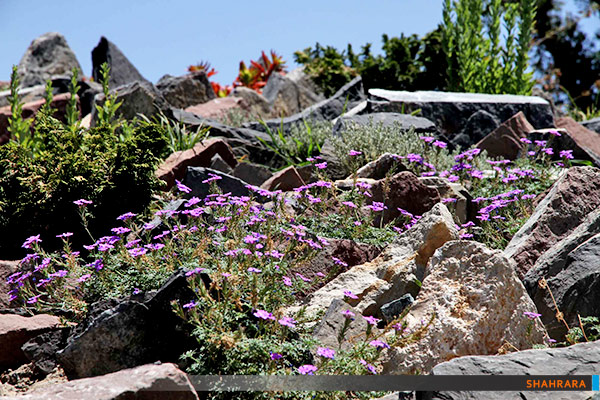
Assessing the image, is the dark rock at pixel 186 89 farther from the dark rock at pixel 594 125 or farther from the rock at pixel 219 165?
the dark rock at pixel 594 125

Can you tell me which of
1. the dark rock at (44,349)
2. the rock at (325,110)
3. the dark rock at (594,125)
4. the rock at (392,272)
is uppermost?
the rock at (325,110)

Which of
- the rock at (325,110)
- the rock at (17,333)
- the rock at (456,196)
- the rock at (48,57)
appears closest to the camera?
the rock at (17,333)

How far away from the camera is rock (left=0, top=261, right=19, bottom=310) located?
498 cm

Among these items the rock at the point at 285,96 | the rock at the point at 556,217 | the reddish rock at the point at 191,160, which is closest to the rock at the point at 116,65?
the rock at the point at 285,96

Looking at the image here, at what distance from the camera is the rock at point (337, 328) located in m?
3.97

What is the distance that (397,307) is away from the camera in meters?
4.18

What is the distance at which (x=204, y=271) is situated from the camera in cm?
380

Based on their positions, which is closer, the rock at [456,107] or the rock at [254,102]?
the rock at [456,107]

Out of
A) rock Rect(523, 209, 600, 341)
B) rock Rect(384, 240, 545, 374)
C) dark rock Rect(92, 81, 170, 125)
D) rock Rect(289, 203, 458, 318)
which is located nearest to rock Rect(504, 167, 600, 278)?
rock Rect(523, 209, 600, 341)

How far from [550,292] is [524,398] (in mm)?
1161

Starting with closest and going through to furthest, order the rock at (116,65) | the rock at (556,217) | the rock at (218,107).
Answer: the rock at (556,217) < the rock at (218,107) < the rock at (116,65)

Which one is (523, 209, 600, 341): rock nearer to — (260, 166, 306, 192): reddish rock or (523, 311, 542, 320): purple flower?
(523, 311, 542, 320): purple flower

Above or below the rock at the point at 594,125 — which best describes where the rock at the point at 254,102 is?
above

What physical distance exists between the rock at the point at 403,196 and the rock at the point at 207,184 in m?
1.21
